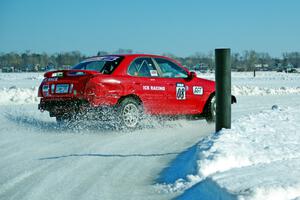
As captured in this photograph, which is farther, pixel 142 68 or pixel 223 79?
pixel 142 68

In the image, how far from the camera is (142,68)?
8547 millimetres

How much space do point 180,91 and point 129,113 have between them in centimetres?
142

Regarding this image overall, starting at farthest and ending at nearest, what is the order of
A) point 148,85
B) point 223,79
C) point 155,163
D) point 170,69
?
point 170,69 → point 148,85 → point 223,79 → point 155,163

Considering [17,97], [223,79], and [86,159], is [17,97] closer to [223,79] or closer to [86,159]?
[86,159]

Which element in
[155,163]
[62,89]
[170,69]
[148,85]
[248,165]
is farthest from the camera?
[170,69]

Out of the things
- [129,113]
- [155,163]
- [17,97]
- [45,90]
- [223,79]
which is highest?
[223,79]

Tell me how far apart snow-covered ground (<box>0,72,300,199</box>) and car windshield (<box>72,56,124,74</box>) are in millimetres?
1187

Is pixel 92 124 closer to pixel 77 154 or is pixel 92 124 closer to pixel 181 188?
pixel 77 154

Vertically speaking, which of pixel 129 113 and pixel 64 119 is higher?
pixel 129 113

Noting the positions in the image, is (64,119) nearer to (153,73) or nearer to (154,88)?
(154,88)

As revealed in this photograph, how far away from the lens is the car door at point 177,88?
8.80 m

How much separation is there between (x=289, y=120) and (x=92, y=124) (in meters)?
3.62

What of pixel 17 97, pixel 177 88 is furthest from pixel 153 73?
pixel 17 97

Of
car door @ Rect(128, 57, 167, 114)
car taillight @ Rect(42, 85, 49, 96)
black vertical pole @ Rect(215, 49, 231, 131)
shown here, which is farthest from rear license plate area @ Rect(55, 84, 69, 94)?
black vertical pole @ Rect(215, 49, 231, 131)
